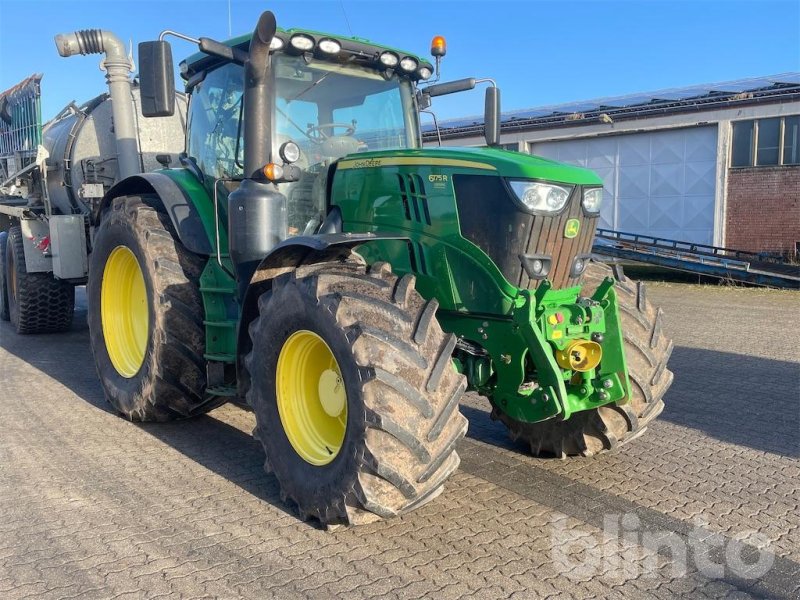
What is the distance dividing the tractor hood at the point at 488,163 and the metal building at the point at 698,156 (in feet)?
45.1

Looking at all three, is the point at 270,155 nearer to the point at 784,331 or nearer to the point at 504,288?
the point at 504,288

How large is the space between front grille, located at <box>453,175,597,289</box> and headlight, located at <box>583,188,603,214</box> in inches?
3.0

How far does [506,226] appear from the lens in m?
3.62

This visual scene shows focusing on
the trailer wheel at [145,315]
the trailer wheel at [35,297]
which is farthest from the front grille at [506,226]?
the trailer wheel at [35,297]

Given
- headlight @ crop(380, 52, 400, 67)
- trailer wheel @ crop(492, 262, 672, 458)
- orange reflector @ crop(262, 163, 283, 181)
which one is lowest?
trailer wheel @ crop(492, 262, 672, 458)

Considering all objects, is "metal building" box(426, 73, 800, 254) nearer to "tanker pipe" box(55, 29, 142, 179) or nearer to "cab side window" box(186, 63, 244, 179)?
"tanker pipe" box(55, 29, 142, 179)

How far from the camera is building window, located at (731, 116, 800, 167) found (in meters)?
15.7

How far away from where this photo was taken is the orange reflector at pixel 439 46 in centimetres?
493

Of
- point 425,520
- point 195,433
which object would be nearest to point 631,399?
point 425,520

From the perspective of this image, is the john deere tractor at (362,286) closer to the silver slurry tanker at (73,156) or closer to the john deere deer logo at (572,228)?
the john deere deer logo at (572,228)

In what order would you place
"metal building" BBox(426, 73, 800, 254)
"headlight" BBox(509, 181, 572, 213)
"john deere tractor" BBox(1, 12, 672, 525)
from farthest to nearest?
"metal building" BBox(426, 73, 800, 254)
"headlight" BBox(509, 181, 572, 213)
"john deere tractor" BBox(1, 12, 672, 525)

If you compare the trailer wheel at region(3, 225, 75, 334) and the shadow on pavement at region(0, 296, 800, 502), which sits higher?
the trailer wheel at region(3, 225, 75, 334)

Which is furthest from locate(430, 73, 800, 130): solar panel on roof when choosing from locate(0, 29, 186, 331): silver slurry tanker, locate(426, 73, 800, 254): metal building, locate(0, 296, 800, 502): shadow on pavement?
locate(0, 29, 186, 331): silver slurry tanker

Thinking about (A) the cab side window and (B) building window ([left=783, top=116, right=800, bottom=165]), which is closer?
(A) the cab side window
